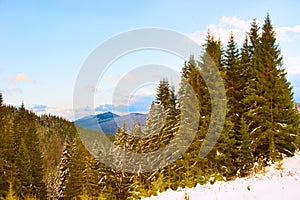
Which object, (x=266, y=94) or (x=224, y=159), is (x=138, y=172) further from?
(x=266, y=94)

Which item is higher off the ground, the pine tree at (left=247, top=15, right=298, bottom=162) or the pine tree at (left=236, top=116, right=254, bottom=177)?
the pine tree at (left=247, top=15, right=298, bottom=162)

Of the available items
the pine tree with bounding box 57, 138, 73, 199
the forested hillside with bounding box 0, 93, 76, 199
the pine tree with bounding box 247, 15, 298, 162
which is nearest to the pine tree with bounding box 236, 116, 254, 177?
the pine tree with bounding box 247, 15, 298, 162

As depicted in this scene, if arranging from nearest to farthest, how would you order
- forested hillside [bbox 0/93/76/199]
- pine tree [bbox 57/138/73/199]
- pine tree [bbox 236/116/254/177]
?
pine tree [bbox 236/116/254/177] < forested hillside [bbox 0/93/76/199] < pine tree [bbox 57/138/73/199]

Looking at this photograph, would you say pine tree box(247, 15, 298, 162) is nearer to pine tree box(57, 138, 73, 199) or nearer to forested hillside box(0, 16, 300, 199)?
forested hillside box(0, 16, 300, 199)

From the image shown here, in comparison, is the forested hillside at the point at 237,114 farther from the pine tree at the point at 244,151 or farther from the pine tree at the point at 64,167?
the pine tree at the point at 64,167

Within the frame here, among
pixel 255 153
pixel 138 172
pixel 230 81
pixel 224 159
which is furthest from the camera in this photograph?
pixel 138 172

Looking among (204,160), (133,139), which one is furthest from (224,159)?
(133,139)

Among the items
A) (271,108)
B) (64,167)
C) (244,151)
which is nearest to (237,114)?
(271,108)

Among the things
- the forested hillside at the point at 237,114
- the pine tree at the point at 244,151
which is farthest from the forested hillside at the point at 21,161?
the pine tree at the point at 244,151

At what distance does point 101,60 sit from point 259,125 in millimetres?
14655

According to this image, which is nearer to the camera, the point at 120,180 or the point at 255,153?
the point at 255,153

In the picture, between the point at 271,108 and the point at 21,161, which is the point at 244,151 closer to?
the point at 271,108

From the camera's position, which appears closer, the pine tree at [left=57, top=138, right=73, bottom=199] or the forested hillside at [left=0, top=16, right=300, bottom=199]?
the forested hillside at [left=0, top=16, right=300, bottom=199]

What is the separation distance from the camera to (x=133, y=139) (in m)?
44.6
